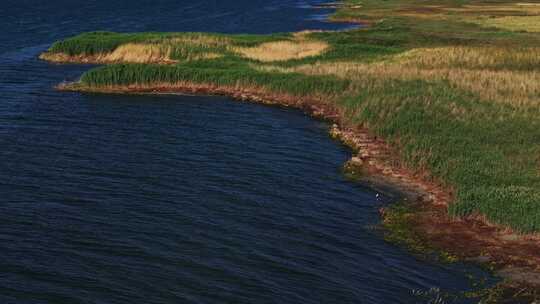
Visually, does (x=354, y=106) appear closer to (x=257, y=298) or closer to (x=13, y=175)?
(x=13, y=175)

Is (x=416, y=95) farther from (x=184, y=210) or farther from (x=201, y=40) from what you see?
(x=201, y=40)

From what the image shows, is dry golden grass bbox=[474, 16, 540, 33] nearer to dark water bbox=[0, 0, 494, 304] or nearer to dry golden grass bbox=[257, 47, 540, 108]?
dry golden grass bbox=[257, 47, 540, 108]

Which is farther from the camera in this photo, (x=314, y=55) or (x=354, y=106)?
(x=314, y=55)

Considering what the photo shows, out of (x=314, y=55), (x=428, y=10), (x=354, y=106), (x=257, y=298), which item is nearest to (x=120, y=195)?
(x=257, y=298)

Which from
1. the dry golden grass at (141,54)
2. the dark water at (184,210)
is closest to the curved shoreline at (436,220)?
the dark water at (184,210)

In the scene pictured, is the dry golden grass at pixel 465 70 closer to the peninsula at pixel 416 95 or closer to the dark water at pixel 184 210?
the peninsula at pixel 416 95

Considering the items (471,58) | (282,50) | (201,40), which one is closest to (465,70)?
(471,58)
